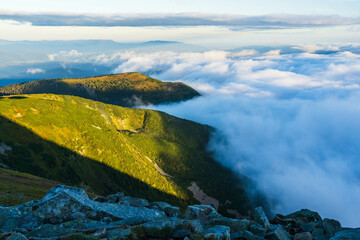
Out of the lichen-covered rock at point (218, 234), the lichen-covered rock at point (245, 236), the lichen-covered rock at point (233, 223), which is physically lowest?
the lichen-covered rock at point (233, 223)

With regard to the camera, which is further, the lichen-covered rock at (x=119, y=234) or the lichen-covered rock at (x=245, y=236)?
the lichen-covered rock at (x=245, y=236)

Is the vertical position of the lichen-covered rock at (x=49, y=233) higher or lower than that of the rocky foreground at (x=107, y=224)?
higher

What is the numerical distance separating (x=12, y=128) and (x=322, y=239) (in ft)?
729

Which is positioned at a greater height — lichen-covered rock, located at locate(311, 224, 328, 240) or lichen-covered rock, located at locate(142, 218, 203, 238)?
lichen-covered rock, located at locate(142, 218, 203, 238)

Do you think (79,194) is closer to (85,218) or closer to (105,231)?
(85,218)

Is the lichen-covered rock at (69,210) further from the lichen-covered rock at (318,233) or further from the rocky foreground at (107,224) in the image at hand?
the lichen-covered rock at (318,233)

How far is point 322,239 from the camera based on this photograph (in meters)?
34.2

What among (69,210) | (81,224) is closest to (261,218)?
(81,224)

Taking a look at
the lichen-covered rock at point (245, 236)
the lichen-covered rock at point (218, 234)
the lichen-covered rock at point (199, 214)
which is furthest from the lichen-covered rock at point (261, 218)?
the lichen-covered rock at point (218, 234)

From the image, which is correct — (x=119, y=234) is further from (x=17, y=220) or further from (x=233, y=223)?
(x=233, y=223)

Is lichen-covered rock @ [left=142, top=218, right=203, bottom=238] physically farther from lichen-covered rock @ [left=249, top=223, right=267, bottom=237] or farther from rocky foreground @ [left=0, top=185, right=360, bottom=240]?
lichen-covered rock @ [left=249, top=223, right=267, bottom=237]

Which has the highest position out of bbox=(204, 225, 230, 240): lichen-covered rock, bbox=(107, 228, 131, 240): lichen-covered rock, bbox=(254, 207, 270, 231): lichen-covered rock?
bbox=(107, 228, 131, 240): lichen-covered rock

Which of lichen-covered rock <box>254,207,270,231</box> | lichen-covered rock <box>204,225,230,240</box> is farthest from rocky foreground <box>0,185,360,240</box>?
lichen-covered rock <box>254,207,270,231</box>

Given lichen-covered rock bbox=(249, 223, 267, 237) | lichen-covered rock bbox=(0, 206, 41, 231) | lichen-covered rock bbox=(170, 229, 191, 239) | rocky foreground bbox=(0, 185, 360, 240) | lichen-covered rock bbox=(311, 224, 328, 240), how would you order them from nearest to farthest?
rocky foreground bbox=(0, 185, 360, 240) < lichen-covered rock bbox=(170, 229, 191, 239) < lichen-covered rock bbox=(0, 206, 41, 231) < lichen-covered rock bbox=(249, 223, 267, 237) < lichen-covered rock bbox=(311, 224, 328, 240)
